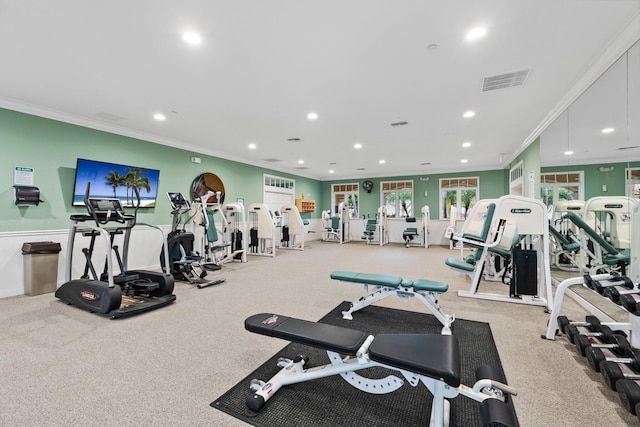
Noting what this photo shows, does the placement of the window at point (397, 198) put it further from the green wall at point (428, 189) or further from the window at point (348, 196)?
the window at point (348, 196)

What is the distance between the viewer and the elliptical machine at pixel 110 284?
3.13m

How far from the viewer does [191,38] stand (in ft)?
8.40

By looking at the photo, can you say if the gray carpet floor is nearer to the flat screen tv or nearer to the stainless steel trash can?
the stainless steel trash can

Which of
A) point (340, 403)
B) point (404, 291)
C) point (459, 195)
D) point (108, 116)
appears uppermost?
point (108, 116)

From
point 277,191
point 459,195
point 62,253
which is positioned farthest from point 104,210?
point 459,195

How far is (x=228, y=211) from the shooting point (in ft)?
23.0

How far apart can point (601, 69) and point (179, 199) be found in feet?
21.0

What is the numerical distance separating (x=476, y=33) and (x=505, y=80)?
1.23 meters

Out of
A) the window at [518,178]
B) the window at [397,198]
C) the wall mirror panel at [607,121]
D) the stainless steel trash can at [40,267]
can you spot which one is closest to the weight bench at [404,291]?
the wall mirror panel at [607,121]

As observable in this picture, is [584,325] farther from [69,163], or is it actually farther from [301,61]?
[69,163]

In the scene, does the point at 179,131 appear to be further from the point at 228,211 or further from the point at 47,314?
the point at 47,314

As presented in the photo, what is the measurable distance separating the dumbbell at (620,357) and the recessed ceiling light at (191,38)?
13.1 feet

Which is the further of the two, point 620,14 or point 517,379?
point 620,14

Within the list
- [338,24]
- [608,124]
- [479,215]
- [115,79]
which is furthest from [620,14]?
[115,79]
